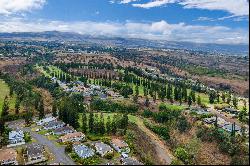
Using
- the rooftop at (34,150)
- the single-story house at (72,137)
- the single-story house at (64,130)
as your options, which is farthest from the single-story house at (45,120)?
the rooftop at (34,150)

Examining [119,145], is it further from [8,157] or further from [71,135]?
[8,157]

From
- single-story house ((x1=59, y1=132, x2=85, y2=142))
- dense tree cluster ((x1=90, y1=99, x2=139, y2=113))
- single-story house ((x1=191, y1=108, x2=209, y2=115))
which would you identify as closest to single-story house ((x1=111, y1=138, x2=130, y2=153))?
single-story house ((x1=59, y1=132, x2=85, y2=142))

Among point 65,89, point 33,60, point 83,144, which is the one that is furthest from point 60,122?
point 33,60

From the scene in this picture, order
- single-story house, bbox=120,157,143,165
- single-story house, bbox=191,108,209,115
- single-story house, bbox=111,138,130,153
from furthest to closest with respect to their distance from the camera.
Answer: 1. single-story house, bbox=191,108,209,115
2. single-story house, bbox=111,138,130,153
3. single-story house, bbox=120,157,143,165

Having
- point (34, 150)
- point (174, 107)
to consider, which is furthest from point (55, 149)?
point (174, 107)

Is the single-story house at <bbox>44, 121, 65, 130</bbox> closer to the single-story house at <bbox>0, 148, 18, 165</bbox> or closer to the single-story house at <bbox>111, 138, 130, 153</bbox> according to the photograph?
the single-story house at <bbox>0, 148, 18, 165</bbox>

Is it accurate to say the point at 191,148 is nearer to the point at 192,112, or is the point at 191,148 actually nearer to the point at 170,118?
the point at 170,118

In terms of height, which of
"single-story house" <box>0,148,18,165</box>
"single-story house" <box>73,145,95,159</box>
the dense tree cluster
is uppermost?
the dense tree cluster
